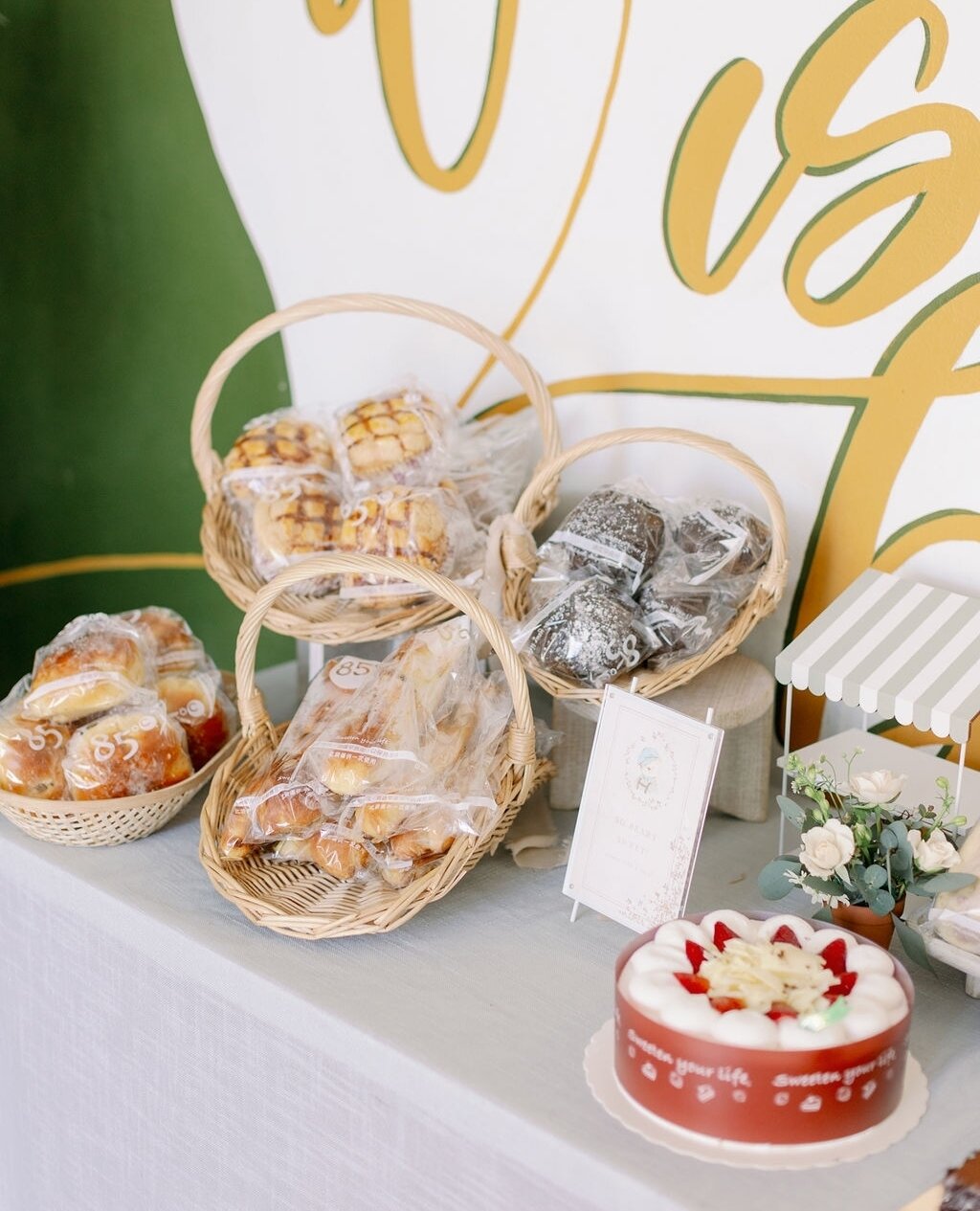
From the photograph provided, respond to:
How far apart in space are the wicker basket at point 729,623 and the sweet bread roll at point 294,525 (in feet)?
0.85

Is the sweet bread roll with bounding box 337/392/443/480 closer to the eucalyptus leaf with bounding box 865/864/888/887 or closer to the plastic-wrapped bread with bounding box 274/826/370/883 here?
the plastic-wrapped bread with bounding box 274/826/370/883

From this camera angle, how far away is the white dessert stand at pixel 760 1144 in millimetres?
1004

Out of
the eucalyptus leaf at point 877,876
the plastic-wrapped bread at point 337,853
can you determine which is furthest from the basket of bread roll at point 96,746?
the eucalyptus leaf at point 877,876

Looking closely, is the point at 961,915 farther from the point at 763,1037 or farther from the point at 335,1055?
the point at 335,1055

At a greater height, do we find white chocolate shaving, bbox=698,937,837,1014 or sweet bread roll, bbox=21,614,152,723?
white chocolate shaving, bbox=698,937,837,1014

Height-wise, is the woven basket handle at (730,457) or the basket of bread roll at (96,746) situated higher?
the woven basket handle at (730,457)

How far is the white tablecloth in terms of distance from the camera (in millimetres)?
1065

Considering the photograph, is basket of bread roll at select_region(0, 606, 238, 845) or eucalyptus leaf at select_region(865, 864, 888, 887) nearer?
eucalyptus leaf at select_region(865, 864, 888, 887)

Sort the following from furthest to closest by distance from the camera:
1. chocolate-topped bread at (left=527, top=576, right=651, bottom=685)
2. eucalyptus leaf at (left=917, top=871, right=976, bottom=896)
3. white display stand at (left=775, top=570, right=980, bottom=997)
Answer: chocolate-topped bread at (left=527, top=576, right=651, bottom=685)
white display stand at (left=775, top=570, right=980, bottom=997)
eucalyptus leaf at (left=917, top=871, right=976, bottom=896)

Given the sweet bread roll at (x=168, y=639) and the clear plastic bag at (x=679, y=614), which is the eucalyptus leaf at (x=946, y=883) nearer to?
the clear plastic bag at (x=679, y=614)

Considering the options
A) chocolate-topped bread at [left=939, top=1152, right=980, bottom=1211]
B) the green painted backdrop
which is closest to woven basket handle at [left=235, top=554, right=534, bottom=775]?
chocolate-topped bread at [left=939, top=1152, right=980, bottom=1211]

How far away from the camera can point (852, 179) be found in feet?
5.09

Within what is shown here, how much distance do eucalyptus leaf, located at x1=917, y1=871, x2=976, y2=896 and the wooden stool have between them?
0.33m

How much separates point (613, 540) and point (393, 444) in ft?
1.19
